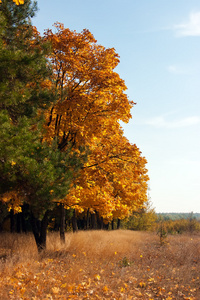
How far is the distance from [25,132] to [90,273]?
16.5 feet

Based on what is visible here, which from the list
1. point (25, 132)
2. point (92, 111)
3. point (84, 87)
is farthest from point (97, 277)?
point (84, 87)

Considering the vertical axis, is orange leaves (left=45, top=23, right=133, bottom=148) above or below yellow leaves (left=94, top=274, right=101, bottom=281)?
above

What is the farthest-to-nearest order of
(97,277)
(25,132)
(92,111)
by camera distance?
(92,111)
(97,277)
(25,132)

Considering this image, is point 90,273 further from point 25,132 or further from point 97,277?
point 25,132

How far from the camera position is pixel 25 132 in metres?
8.22

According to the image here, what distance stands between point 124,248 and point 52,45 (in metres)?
10.1

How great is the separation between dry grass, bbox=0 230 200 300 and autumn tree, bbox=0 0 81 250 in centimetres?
192

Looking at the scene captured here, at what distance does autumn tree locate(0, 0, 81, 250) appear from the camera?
26.9ft

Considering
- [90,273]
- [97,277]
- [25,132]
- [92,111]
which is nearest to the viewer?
[25,132]

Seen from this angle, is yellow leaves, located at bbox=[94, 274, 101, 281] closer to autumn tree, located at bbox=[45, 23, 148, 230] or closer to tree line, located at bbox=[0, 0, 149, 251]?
tree line, located at bbox=[0, 0, 149, 251]

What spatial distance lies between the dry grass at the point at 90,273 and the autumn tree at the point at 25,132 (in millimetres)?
1924

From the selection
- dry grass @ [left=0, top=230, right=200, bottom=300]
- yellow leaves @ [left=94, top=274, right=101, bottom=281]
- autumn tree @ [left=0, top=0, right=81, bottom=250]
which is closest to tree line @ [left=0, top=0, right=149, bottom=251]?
autumn tree @ [left=0, top=0, right=81, bottom=250]

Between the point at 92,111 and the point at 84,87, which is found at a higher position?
the point at 84,87

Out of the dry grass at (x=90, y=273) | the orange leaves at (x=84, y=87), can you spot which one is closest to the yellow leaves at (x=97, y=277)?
the dry grass at (x=90, y=273)
